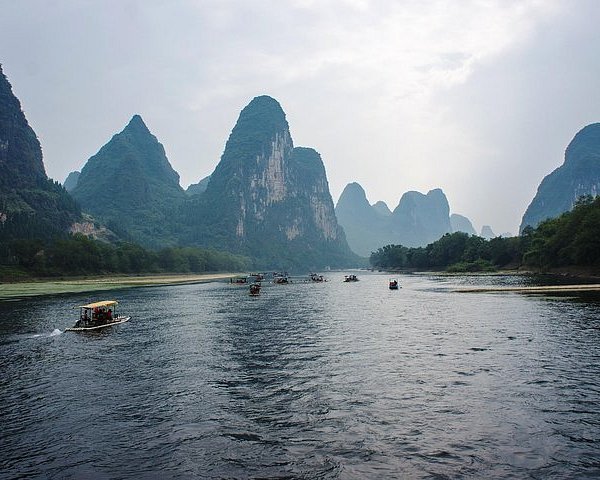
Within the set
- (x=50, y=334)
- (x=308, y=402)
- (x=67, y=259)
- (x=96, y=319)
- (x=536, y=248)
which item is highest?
(x=536, y=248)

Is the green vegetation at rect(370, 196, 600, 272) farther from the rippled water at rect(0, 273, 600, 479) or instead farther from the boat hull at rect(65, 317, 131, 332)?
the boat hull at rect(65, 317, 131, 332)

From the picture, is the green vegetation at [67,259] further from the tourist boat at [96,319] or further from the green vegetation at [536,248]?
the green vegetation at [536,248]

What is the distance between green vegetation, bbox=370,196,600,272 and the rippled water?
57530mm

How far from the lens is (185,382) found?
894 inches

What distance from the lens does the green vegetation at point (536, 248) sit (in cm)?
8694

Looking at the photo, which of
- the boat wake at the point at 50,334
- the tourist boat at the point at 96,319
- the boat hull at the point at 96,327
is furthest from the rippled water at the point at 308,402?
the tourist boat at the point at 96,319

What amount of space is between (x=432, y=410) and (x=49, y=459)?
12952 millimetres

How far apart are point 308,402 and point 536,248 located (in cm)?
10849

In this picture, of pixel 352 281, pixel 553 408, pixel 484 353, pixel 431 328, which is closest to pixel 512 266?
pixel 352 281

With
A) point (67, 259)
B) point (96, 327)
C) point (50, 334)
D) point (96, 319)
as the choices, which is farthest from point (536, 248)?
point (67, 259)

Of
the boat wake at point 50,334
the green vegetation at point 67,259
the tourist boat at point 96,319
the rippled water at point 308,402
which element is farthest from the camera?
the green vegetation at point 67,259

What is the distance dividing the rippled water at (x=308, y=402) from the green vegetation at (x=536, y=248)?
2265 inches

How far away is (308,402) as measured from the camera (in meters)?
18.8

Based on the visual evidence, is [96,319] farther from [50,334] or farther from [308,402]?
[308,402]
